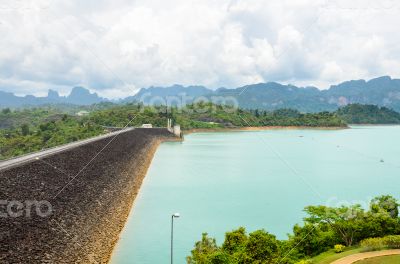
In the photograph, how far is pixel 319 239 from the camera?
14.7 meters

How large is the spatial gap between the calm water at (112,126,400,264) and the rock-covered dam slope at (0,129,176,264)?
119cm

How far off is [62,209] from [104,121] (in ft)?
239

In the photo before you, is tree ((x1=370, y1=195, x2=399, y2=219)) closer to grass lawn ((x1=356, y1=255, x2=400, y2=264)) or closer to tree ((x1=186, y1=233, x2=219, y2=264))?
grass lawn ((x1=356, y1=255, x2=400, y2=264))

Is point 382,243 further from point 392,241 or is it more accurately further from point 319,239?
point 319,239

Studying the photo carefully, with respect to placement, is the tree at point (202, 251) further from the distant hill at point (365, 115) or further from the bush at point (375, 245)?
the distant hill at point (365, 115)

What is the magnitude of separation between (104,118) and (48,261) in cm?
7949

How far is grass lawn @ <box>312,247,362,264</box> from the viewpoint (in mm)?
12616

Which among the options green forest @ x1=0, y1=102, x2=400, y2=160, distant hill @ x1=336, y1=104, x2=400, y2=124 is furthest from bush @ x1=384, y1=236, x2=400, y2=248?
distant hill @ x1=336, y1=104, x2=400, y2=124

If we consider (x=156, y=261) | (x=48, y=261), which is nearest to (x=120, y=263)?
(x=156, y=261)

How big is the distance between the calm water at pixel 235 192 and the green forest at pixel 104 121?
15.8 meters

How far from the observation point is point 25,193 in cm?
1653

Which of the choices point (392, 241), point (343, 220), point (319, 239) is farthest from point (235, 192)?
point (392, 241)

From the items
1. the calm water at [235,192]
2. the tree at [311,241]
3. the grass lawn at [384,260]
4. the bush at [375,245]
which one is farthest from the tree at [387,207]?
the calm water at [235,192]

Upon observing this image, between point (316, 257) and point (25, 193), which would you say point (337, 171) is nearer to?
point (316, 257)
